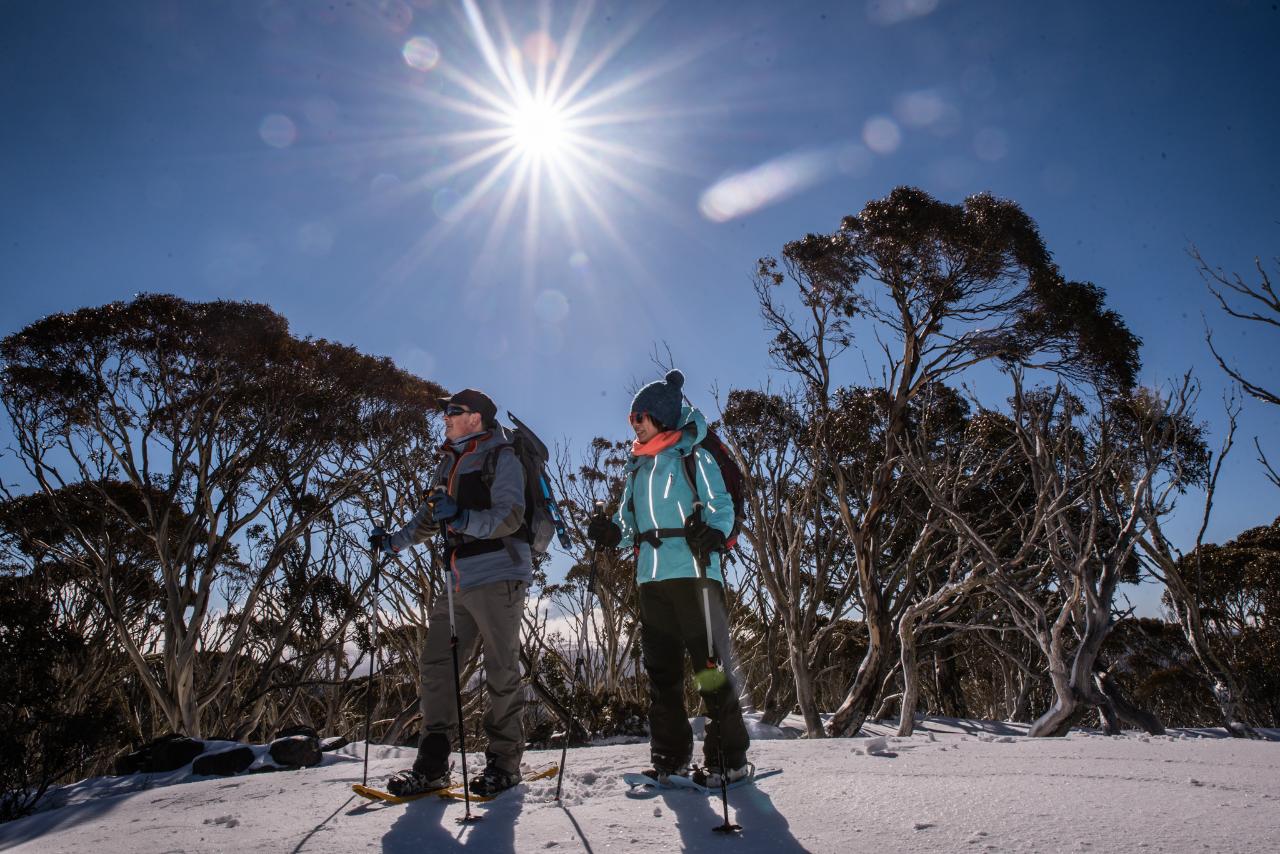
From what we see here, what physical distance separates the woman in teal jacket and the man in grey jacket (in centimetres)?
46

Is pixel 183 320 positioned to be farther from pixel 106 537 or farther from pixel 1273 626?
pixel 1273 626

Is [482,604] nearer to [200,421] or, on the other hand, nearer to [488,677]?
[488,677]

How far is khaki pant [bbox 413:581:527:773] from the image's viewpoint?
3033 mm

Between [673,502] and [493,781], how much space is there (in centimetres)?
137

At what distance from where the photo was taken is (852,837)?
2.08 metres

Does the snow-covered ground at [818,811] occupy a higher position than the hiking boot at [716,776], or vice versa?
the hiking boot at [716,776]

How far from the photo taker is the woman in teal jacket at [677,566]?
9.68ft

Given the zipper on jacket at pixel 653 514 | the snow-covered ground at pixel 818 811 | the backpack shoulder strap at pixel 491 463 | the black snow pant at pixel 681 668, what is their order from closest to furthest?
the snow-covered ground at pixel 818 811, the black snow pant at pixel 681 668, the zipper on jacket at pixel 653 514, the backpack shoulder strap at pixel 491 463

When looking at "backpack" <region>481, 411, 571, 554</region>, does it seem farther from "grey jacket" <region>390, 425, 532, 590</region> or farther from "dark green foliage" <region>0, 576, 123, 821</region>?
"dark green foliage" <region>0, 576, 123, 821</region>

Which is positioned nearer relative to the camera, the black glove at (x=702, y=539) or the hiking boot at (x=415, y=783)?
the hiking boot at (x=415, y=783)

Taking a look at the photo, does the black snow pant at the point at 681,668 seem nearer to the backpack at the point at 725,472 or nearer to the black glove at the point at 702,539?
the black glove at the point at 702,539

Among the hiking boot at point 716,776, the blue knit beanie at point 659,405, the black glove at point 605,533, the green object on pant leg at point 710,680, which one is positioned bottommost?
the hiking boot at point 716,776

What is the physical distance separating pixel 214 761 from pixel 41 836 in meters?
2.10

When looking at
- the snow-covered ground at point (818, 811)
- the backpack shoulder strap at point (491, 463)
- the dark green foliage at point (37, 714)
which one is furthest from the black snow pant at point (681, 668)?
the dark green foliage at point (37, 714)
